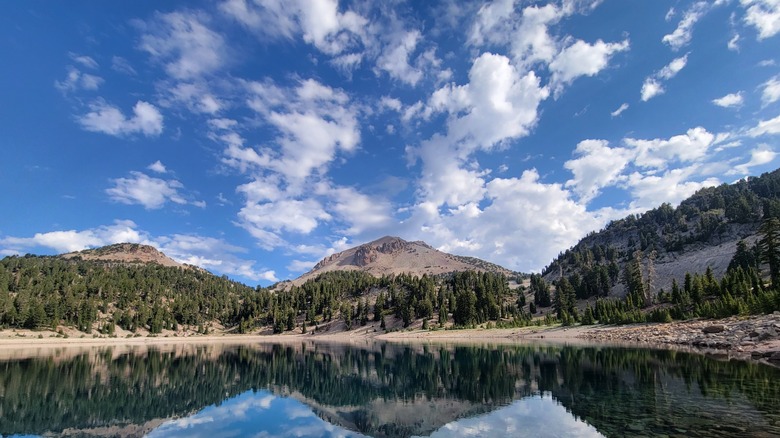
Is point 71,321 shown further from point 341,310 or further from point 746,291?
point 746,291

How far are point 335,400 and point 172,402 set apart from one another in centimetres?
1374

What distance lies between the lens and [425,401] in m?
31.5

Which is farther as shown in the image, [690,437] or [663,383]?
[663,383]

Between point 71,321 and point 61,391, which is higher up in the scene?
point 71,321

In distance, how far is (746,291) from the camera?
75000 millimetres

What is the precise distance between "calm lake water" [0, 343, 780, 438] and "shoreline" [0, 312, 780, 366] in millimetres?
8504

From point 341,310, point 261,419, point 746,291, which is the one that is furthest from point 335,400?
point 341,310

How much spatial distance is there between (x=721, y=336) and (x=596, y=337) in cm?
3056

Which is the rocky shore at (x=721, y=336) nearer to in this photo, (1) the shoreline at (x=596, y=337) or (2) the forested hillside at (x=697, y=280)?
(1) the shoreline at (x=596, y=337)

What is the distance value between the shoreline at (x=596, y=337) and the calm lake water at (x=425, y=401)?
8.50 metres

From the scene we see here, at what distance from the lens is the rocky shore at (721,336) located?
146 feet

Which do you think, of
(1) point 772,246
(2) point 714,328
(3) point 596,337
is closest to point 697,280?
(1) point 772,246

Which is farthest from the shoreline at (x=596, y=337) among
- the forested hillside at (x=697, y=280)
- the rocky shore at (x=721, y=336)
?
the forested hillside at (x=697, y=280)

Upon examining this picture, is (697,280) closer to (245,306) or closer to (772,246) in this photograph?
(772,246)
